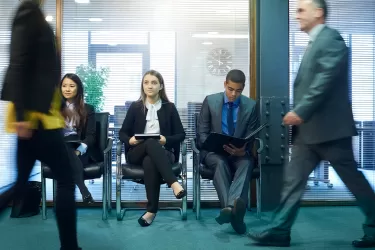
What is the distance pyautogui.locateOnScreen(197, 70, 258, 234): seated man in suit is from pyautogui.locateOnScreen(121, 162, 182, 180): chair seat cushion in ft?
0.83

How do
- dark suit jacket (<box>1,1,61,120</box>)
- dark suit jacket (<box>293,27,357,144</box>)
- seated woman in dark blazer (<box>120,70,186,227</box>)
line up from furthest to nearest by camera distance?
seated woman in dark blazer (<box>120,70,186,227</box>) < dark suit jacket (<box>293,27,357,144</box>) < dark suit jacket (<box>1,1,61,120</box>)

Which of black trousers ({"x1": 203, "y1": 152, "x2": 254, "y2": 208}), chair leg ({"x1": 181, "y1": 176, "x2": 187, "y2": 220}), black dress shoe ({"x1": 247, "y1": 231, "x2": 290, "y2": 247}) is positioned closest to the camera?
→ black dress shoe ({"x1": 247, "y1": 231, "x2": 290, "y2": 247})

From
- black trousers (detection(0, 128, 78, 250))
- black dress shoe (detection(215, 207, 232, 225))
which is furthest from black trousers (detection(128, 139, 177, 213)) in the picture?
black trousers (detection(0, 128, 78, 250))

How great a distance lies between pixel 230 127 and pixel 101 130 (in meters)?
1.15

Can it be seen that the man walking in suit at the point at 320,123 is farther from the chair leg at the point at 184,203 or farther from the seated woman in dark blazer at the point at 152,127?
the seated woman in dark blazer at the point at 152,127

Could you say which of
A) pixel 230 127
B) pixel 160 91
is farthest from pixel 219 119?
pixel 160 91

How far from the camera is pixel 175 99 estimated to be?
4.54 meters

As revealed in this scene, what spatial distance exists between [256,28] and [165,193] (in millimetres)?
1859

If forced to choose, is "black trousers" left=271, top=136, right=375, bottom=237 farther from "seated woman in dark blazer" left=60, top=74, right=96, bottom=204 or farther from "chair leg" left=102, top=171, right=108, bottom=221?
"seated woman in dark blazer" left=60, top=74, right=96, bottom=204

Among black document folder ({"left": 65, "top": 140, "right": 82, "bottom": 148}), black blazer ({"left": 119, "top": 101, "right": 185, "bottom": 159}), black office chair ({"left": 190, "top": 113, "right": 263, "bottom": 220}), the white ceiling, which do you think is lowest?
black office chair ({"left": 190, "top": 113, "right": 263, "bottom": 220})

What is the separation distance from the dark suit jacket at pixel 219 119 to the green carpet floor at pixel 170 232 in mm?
671

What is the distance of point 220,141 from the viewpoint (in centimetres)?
365

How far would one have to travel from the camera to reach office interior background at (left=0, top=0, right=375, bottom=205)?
450cm

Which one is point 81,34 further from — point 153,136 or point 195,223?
point 195,223
